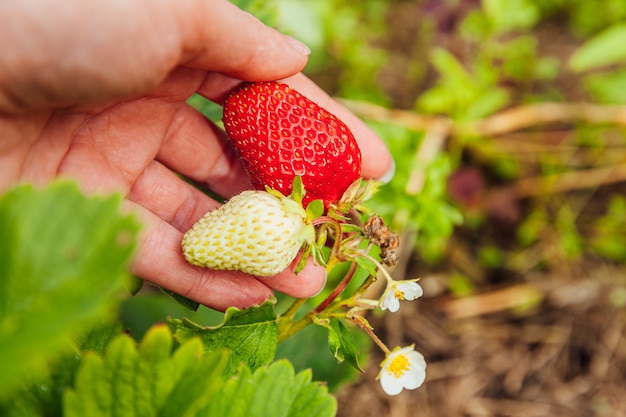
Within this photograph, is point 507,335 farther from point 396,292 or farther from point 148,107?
point 148,107

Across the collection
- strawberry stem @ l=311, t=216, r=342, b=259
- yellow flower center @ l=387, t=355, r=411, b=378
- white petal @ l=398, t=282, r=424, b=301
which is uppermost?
strawberry stem @ l=311, t=216, r=342, b=259

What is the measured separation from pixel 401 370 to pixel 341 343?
0.16 meters

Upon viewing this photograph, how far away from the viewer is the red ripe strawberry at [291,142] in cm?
148

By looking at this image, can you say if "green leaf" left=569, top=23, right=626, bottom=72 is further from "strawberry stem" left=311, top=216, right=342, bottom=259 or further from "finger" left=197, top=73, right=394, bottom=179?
"strawberry stem" left=311, top=216, right=342, bottom=259

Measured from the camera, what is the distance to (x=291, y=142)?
4.86ft

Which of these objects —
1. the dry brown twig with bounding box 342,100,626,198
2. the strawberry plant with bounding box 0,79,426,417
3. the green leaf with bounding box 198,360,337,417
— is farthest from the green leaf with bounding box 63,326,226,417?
the dry brown twig with bounding box 342,100,626,198

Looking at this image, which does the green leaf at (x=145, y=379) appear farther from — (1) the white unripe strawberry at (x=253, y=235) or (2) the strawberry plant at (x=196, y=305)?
(1) the white unripe strawberry at (x=253, y=235)

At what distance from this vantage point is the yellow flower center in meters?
1.37

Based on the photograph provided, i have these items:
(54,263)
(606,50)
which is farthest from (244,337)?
(606,50)

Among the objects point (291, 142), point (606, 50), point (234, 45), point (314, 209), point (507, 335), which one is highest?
point (606, 50)

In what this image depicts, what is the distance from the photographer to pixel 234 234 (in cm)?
135

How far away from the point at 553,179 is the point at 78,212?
2305 millimetres

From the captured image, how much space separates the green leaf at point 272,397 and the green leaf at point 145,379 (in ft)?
0.44

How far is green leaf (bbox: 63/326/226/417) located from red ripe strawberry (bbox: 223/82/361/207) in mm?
554
